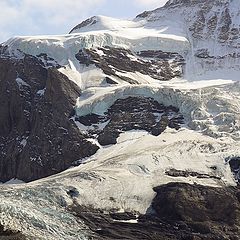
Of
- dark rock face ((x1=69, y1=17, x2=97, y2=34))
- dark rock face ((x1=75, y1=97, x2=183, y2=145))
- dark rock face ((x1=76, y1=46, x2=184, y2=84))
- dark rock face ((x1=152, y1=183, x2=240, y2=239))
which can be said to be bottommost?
dark rock face ((x1=152, y1=183, x2=240, y2=239))

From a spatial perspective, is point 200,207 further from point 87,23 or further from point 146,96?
point 87,23

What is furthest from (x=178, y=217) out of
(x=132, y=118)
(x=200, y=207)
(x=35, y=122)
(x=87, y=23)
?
(x=87, y=23)

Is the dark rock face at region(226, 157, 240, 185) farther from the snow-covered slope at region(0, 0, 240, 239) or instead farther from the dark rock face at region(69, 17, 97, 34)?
the dark rock face at region(69, 17, 97, 34)

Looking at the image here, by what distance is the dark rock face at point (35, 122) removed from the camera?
12369 cm

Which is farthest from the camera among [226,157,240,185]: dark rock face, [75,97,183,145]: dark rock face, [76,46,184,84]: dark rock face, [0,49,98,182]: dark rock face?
[76,46,184,84]: dark rock face

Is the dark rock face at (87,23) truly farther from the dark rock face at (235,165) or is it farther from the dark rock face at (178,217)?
the dark rock face at (178,217)

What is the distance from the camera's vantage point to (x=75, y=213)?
3499 inches

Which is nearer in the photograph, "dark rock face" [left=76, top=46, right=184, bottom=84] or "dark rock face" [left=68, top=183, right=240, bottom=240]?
"dark rock face" [left=68, top=183, right=240, bottom=240]

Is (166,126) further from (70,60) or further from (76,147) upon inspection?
(70,60)

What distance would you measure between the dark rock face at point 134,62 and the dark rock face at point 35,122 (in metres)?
9.35

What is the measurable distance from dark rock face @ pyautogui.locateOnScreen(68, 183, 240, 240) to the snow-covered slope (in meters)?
1.85

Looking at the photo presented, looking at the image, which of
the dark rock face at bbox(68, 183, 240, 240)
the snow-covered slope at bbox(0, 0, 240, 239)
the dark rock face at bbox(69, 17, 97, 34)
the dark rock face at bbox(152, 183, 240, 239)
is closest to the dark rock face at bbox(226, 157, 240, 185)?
the snow-covered slope at bbox(0, 0, 240, 239)

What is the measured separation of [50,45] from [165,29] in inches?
1273

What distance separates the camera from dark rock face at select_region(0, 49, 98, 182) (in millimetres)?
123688
